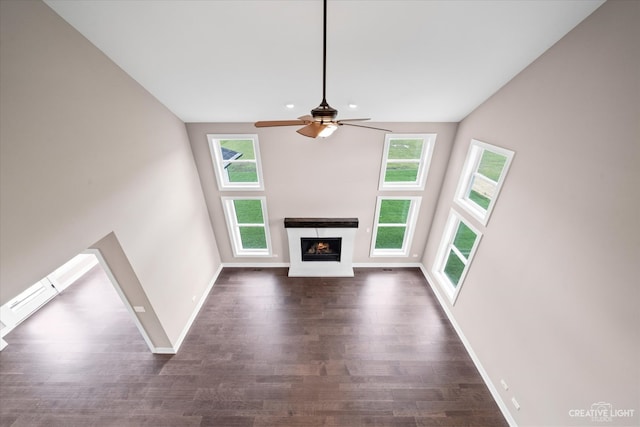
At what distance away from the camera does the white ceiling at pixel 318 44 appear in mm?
2209

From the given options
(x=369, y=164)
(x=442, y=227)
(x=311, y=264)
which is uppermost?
(x=369, y=164)

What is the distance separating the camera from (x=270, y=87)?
3.34m

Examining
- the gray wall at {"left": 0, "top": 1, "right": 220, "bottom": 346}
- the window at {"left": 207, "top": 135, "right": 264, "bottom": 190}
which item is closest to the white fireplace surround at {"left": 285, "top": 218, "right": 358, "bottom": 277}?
the window at {"left": 207, "top": 135, "right": 264, "bottom": 190}

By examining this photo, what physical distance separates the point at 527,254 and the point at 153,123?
5559 mm

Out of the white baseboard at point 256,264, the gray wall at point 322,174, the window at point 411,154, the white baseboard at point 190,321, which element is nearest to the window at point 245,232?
the gray wall at point 322,174

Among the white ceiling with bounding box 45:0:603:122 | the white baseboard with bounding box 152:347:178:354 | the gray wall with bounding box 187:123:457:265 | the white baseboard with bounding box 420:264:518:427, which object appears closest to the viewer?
the white ceiling with bounding box 45:0:603:122

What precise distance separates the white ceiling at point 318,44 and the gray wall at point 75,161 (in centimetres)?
31

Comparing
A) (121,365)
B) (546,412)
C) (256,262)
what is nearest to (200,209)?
(256,262)

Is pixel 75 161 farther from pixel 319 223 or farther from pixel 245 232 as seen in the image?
pixel 245 232

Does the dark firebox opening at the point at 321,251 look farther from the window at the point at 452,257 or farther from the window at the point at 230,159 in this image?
the window at the point at 452,257

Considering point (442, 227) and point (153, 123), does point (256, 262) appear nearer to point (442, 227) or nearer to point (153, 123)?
point (153, 123)

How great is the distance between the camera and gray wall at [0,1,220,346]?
6.34ft

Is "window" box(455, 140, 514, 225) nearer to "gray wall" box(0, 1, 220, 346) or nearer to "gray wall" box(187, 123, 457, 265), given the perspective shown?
"gray wall" box(187, 123, 457, 265)

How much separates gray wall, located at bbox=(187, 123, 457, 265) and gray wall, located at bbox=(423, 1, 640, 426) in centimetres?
173
